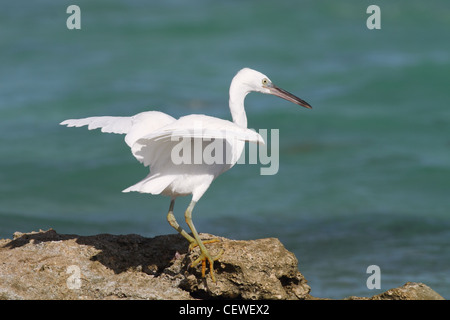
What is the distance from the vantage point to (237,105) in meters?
8.98

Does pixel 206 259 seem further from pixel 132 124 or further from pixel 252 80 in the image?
pixel 252 80

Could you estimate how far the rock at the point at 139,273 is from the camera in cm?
756

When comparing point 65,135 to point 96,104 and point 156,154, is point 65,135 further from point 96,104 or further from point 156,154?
point 156,154

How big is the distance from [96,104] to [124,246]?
1632 centimetres

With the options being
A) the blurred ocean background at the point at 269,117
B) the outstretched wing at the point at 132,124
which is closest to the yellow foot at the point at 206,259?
the outstretched wing at the point at 132,124

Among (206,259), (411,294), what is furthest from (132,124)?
(411,294)

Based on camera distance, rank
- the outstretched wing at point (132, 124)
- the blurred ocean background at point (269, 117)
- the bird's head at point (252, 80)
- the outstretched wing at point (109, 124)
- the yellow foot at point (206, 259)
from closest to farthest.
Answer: the yellow foot at point (206, 259)
the outstretched wing at point (132, 124)
the outstretched wing at point (109, 124)
the bird's head at point (252, 80)
the blurred ocean background at point (269, 117)

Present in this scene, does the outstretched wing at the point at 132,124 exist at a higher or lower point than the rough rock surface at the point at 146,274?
higher

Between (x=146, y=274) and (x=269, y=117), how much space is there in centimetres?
1485

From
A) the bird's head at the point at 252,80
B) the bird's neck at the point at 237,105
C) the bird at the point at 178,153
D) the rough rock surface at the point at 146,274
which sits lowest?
the rough rock surface at the point at 146,274

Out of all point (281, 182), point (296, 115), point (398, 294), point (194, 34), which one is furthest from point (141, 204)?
point (194, 34)

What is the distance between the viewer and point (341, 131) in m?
22.5

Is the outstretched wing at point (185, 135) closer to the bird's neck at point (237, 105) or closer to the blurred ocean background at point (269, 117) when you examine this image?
the bird's neck at point (237, 105)

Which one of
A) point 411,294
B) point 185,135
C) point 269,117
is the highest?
point 185,135
